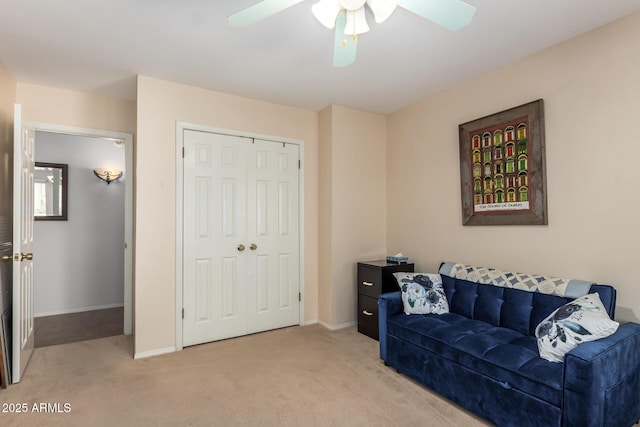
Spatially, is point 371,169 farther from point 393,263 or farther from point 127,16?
point 127,16

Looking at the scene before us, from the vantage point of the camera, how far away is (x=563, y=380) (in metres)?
1.63

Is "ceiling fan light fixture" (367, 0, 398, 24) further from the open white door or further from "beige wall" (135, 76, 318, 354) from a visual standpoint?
the open white door

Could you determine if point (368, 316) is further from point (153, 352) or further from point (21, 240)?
point (21, 240)

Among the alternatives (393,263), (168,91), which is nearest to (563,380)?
(393,263)

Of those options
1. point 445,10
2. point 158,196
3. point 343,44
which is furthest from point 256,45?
point 158,196

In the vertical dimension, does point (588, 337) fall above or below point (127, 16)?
below

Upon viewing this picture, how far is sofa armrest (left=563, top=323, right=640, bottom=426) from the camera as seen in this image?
5.08 feet

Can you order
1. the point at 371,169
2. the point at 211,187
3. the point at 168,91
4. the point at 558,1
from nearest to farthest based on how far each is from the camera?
the point at 558,1
the point at 168,91
the point at 211,187
the point at 371,169

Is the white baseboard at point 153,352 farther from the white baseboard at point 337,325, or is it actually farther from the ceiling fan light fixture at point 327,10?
the ceiling fan light fixture at point 327,10

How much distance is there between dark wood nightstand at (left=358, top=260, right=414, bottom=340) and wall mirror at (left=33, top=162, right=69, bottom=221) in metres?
3.97

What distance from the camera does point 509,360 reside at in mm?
1865

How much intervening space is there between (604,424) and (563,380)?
284 mm

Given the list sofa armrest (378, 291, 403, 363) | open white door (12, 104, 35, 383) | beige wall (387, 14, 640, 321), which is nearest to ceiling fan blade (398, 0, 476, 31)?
beige wall (387, 14, 640, 321)

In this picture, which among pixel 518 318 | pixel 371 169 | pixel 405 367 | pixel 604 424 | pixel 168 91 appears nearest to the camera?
pixel 604 424
